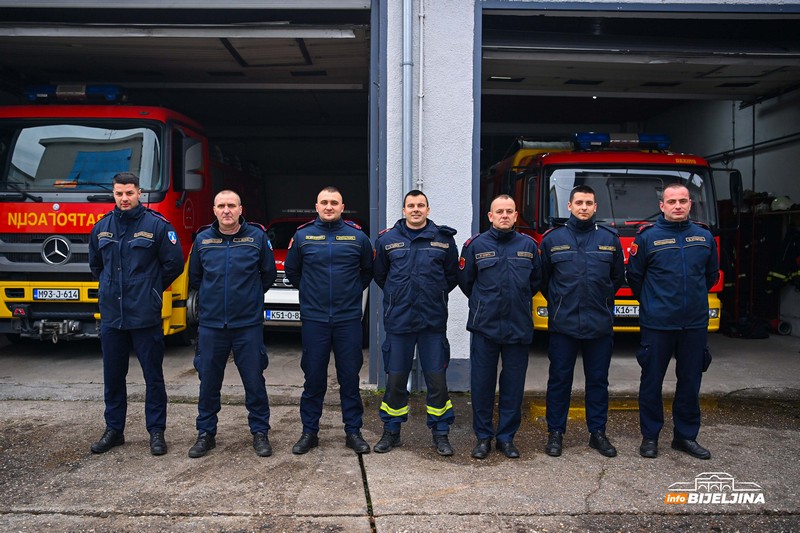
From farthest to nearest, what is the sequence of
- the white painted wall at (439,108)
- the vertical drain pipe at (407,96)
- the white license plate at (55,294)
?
the white license plate at (55,294)
the white painted wall at (439,108)
the vertical drain pipe at (407,96)

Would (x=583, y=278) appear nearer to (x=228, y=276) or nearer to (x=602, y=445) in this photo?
(x=602, y=445)

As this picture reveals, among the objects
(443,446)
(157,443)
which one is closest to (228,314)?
(157,443)

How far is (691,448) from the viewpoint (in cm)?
471

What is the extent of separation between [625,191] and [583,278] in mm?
3696

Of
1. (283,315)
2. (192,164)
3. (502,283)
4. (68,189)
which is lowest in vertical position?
(283,315)

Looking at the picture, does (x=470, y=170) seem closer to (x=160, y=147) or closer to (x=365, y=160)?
(x=160, y=147)

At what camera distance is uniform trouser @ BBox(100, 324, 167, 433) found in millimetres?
4746

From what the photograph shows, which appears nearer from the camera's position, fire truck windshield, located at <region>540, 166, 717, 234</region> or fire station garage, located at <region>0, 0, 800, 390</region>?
fire station garage, located at <region>0, 0, 800, 390</region>

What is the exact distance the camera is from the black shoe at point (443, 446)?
184 inches

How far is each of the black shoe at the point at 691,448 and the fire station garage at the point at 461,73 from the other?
209 cm

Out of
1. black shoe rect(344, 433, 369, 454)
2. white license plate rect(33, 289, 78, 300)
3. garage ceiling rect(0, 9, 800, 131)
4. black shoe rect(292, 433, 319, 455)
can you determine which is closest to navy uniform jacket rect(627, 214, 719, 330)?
black shoe rect(344, 433, 369, 454)

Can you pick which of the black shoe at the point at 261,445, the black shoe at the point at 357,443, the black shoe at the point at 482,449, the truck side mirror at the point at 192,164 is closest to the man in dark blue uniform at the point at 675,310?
the black shoe at the point at 482,449

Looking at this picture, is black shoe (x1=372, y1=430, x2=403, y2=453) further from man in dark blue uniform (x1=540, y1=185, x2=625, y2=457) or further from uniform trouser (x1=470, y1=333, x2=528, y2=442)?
man in dark blue uniform (x1=540, y1=185, x2=625, y2=457)

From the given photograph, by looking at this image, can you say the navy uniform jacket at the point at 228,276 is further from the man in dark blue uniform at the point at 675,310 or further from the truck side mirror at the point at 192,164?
the truck side mirror at the point at 192,164
